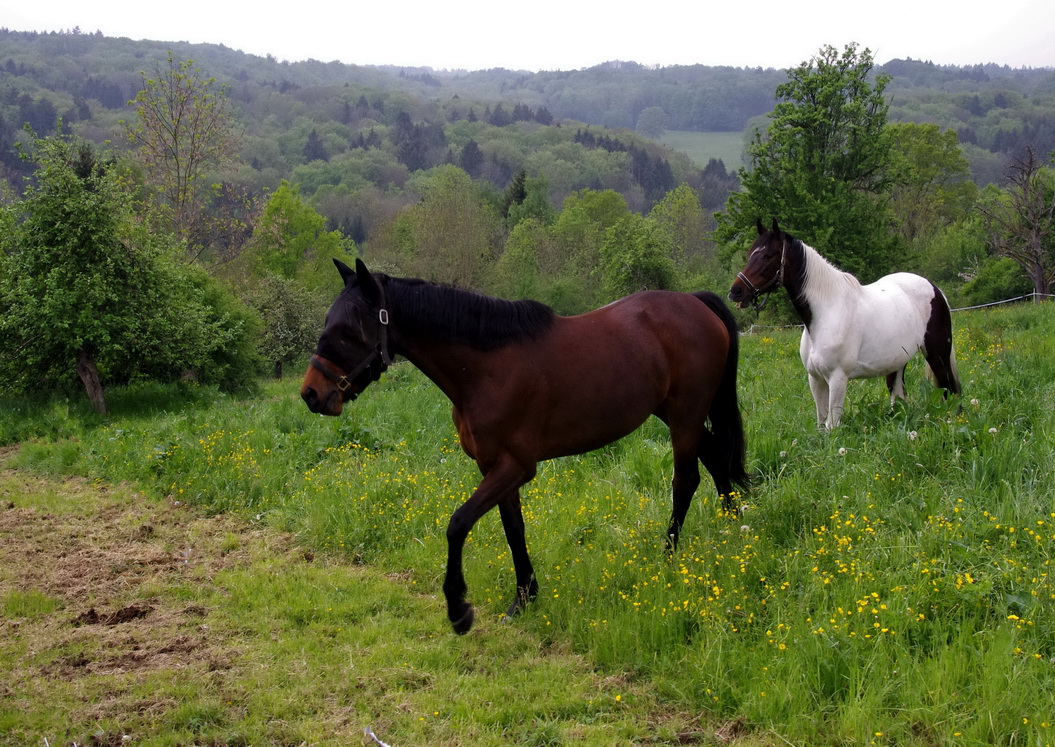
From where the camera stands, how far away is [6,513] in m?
7.99

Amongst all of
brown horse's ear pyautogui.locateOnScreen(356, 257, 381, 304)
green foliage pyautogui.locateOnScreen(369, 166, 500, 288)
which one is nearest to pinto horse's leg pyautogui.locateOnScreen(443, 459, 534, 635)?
brown horse's ear pyautogui.locateOnScreen(356, 257, 381, 304)

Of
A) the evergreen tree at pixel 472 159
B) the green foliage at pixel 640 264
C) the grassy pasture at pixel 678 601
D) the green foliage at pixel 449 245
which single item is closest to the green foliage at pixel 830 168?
the green foliage at pixel 640 264

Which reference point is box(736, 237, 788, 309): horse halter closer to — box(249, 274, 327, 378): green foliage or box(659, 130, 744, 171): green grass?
box(249, 274, 327, 378): green foliage

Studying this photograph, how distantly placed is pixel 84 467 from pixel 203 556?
4.47 metres

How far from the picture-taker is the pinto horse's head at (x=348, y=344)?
451 cm

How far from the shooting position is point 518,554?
510 centimetres

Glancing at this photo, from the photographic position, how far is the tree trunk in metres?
14.4

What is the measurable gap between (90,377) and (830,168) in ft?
86.2

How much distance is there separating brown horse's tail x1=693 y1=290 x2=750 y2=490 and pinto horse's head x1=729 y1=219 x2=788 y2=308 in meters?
1.69

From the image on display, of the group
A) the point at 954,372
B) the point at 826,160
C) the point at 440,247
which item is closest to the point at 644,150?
the point at 440,247

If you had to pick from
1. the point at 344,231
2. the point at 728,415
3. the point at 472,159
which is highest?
the point at 472,159

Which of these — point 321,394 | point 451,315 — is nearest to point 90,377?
point 321,394

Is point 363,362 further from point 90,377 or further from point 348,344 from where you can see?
point 90,377

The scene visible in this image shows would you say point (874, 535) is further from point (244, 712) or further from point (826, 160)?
point (826, 160)
